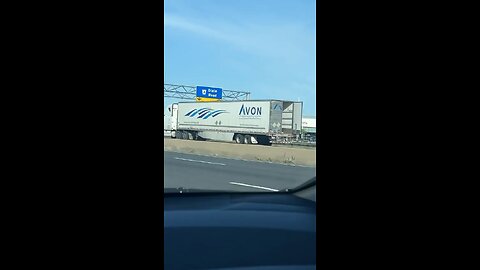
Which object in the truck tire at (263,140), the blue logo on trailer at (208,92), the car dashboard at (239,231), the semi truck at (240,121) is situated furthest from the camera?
the blue logo on trailer at (208,92)

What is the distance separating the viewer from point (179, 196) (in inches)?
215

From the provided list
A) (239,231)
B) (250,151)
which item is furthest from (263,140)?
(239,231)

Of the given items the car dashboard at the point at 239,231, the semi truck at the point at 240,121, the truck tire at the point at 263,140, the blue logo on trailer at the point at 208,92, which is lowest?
the car dashboard at the point at 239,231

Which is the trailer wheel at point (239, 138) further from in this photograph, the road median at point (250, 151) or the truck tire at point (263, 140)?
the road median at point (250, 151)

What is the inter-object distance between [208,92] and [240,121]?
908cm

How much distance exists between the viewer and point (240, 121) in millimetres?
36125

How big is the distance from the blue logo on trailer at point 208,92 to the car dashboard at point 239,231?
38.2 m

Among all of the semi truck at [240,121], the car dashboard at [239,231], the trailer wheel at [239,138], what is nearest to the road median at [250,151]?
the semi truck at [240,121]

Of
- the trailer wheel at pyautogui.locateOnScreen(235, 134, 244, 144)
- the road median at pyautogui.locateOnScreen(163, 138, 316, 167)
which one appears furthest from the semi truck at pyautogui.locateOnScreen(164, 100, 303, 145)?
the road median at pyautogui.locateOnScreen(163, 138, 316, 167)

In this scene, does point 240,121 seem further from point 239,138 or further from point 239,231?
point 239,231

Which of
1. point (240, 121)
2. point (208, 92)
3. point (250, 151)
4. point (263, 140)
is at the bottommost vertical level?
point (250, 151)

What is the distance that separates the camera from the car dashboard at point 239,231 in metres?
3.22

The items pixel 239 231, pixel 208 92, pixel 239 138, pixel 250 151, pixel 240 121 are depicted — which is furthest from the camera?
pixel 208 92
